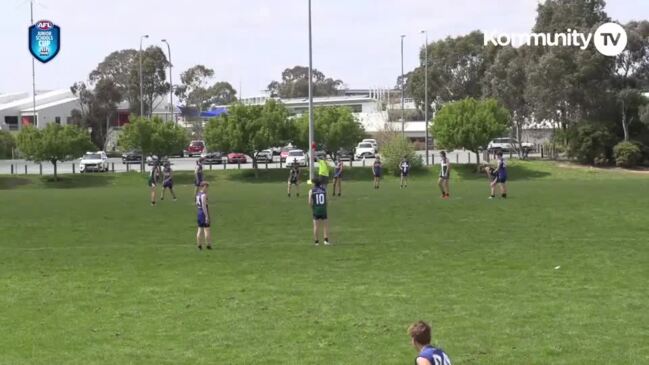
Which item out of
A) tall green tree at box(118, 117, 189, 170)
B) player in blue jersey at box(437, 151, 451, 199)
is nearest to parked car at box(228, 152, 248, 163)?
tall green tree at box(118, 117, 189, 170)

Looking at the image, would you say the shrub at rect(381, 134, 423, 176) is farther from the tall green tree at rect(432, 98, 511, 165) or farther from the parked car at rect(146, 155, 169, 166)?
the parked car at rect(146, 155, 169, 166)

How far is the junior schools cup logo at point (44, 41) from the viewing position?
24.3 m

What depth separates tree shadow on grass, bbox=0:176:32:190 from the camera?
52.8m

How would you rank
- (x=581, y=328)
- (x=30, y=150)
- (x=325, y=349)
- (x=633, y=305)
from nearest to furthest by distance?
1. (x=325, y=349)
2. (x=581, y=328)
3. (x=633, y=305)
4. (x=30, y=150)

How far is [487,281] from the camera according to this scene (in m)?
13.9

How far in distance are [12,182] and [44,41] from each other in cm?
3130

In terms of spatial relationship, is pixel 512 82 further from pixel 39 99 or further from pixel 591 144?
pixel 39 99

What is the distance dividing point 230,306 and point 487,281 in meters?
4.29

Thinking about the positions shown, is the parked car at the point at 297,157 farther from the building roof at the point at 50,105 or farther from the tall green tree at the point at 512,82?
the building roof at the point at 50,105

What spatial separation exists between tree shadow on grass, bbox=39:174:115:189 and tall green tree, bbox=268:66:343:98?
105855mm

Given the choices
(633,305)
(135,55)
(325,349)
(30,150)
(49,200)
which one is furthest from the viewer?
(135,55)

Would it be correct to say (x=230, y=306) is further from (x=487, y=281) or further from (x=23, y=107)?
(x=23, y=107)

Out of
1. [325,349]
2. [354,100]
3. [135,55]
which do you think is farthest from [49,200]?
[354,100]

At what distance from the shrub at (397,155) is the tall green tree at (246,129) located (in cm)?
824
